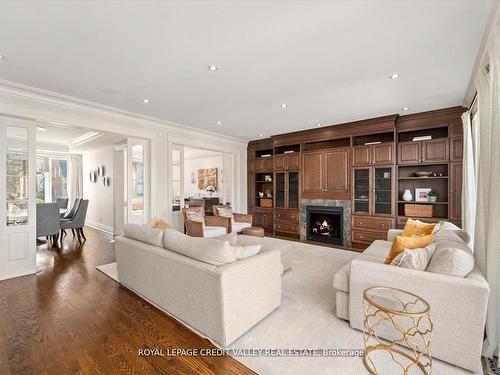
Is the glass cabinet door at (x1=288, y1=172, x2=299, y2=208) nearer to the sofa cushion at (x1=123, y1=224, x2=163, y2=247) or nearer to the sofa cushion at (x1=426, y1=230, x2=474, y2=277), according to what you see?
the sofa cushion at (x1=123, y1=224, x2=163, y2=247)

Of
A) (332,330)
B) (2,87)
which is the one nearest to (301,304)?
(332,330)

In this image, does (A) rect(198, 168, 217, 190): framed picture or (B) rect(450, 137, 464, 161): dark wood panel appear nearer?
(B) rect(450, 137, 464, 161): dark wood panel

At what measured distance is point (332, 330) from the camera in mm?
2119

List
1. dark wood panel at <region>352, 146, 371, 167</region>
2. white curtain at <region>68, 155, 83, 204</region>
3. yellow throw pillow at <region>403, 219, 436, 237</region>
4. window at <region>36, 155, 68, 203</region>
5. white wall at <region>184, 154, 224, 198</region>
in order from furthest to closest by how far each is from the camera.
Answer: white wall at <region>184, 154, 224, 198</region> < white curtain at <region>68, 155, 83, 204</region> < window at <region>36, 155, 68, 203</region> < dark wood panel at <region>352, 146, 371, 167</region> < yellow throw pillow at <region>403, 219, 436, 237</region>

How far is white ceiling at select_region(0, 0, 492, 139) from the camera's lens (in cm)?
188

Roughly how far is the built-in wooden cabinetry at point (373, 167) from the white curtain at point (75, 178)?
640 centimetres

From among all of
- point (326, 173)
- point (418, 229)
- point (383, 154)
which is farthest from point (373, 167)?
point (418, 229)

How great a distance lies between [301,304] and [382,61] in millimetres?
2853

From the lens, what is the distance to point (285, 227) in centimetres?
642

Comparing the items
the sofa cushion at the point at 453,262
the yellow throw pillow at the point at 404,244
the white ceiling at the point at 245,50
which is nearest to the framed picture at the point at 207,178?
the white ceiling at the point at 245,50

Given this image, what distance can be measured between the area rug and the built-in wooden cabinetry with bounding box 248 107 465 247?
2627mm

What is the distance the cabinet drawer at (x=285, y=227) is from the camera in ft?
20.4

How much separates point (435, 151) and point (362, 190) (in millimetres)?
1480

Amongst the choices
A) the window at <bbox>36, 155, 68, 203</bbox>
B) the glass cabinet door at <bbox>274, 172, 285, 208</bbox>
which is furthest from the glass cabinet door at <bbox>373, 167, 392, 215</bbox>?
the window at <bbox>36, 155, 68, 203</bbox>
